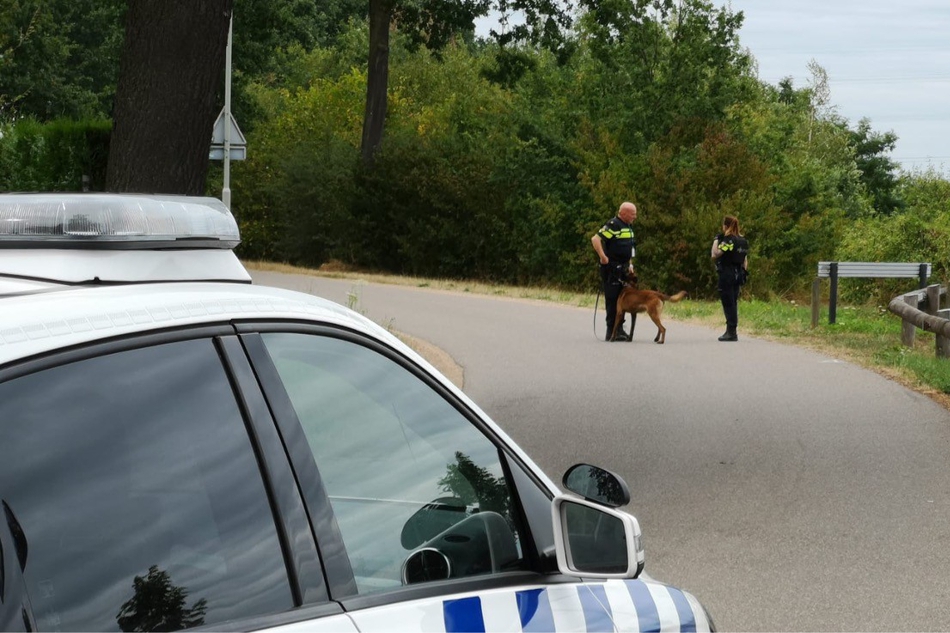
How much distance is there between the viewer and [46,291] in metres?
2.19

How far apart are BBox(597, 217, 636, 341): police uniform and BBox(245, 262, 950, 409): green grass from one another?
281 cm

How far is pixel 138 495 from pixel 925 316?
15.7 meters

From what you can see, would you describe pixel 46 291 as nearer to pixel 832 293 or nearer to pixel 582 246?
pixel 832 293

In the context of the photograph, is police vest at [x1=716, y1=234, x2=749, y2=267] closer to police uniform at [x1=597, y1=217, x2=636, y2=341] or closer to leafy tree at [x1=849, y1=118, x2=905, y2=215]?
police uniform at [x1=597, y1=217, x2=636, y2=341]

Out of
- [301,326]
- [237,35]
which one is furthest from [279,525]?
[237,35]

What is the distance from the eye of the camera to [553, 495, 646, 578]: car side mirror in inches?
114

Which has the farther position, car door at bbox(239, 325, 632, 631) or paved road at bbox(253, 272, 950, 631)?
paved road at bbox(253, 272, 950, 631)

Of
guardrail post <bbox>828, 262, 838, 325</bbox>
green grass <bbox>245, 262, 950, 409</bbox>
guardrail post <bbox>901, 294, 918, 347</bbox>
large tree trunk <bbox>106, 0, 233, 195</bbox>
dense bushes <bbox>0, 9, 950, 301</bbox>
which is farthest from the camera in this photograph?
dense bushes <bbox>0, 9, 950, 301</bbox>

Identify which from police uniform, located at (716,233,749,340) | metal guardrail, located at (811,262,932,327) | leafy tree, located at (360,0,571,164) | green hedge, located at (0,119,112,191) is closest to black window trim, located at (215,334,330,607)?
green hedge, located at (0,119,112,191)

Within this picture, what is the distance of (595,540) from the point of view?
9.83ft

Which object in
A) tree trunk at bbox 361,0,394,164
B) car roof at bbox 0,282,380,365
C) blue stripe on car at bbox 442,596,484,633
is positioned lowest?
blue stripe on car at bbox 442,596,484,633

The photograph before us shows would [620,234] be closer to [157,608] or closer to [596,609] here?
[596,609]

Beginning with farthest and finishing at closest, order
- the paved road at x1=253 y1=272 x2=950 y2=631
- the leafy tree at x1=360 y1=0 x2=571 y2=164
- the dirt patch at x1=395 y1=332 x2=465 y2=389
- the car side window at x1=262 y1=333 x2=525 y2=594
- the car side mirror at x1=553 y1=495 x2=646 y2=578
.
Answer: the leafy tree at x1=360 y1=0 x2=571 y2=164 → the dirt patch at x1=395 y1=332 x2=465 y2=389 → the paved road at x1=253 y1=272 x2=950 y2=631 → the car side mirror at x1=553 y1=495 x2=646 y2=578 → the car side window at x1=262 y1=333 x2=525 y2=594

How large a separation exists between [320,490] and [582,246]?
36.9m
